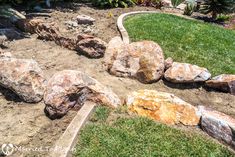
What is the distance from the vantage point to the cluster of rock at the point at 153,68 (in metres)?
9.20

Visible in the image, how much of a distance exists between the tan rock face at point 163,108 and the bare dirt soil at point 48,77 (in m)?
0.75

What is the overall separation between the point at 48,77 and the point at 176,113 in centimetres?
326

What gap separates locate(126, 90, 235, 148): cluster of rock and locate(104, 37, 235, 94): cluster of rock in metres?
1.29

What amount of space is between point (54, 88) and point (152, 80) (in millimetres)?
2919

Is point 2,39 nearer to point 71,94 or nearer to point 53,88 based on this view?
point 53,88

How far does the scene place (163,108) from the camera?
25.3 ft

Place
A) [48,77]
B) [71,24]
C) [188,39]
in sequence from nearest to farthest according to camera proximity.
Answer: [48,77] < [188,39] < [71,24]

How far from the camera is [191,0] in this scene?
21.1 metres

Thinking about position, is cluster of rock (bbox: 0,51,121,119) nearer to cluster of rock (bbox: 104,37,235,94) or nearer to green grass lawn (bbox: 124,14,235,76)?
cluster of rock (bbox: 104,37,235,94)

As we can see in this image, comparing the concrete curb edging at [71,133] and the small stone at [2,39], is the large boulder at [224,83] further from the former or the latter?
the small stone at [2,39]

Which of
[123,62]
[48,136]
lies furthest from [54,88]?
[123,62]

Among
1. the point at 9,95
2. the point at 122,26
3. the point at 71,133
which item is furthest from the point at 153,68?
the point at 122,26

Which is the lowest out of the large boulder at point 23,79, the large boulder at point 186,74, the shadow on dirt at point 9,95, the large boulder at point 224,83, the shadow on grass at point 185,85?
the shadow on grass at point 185,85

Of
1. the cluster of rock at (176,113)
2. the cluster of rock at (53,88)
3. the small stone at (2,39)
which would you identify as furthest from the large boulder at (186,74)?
the small stone at (2,39)
